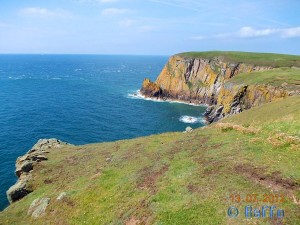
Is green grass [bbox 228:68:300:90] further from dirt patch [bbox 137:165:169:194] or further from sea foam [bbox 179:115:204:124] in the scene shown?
dirt patch [bbox 137:165:169:194]

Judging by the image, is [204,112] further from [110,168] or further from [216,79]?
[110,168]

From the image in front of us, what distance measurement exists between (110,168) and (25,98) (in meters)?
113

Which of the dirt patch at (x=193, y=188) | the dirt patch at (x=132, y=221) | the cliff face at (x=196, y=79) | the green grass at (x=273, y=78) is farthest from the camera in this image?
the cliff face at (x=196, y=79)

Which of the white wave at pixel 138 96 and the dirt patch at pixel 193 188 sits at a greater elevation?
the dirt patch at pixel 193 188

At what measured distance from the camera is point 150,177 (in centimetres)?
2703

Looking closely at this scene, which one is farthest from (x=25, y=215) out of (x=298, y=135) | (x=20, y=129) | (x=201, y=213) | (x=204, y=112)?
(x=204, y=112)

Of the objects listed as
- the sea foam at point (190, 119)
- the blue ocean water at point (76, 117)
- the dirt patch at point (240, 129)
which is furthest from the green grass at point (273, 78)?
the dirt patch at point (240, 129)

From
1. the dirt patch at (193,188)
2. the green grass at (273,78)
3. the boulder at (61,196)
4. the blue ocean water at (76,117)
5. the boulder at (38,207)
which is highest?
the green grass at (273,78)

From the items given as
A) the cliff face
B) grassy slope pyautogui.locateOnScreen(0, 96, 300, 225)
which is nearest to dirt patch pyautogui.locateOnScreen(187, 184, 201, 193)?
grassy slope pyautogui.locateOnScreen(0, 96, 300, 225)

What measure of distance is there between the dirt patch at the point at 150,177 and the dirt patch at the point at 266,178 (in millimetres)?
7030

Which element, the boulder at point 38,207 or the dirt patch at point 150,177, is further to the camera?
the boulder at point 38,207

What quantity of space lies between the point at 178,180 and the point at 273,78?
237 feet

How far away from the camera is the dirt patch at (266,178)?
19.7 metres

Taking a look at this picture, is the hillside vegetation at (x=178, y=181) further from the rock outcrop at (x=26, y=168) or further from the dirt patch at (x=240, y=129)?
the rock outcrop at (x=26, y=168)
